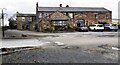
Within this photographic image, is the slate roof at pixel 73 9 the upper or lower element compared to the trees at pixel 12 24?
upper

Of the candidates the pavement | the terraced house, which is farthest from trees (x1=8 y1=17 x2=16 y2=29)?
the pavement

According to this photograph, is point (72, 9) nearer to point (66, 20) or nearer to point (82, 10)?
point (82, 10)

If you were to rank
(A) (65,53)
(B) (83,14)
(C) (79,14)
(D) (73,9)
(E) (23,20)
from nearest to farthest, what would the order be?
1. (A) (65,53)
2. (C) (79,14)
3. (B) (83,14)
4. (D) (73,9)
5. (E) (23,20)

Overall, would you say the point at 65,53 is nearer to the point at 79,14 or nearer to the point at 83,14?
the point at 79,14

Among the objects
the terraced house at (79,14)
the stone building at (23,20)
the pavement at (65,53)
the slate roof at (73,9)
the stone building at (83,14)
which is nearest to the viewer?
the pavement at (65,53)

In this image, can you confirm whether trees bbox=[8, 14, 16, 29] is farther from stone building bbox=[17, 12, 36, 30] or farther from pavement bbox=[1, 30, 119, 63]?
pavement bbox=[1, 30, 119, 63]

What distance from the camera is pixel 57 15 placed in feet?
259

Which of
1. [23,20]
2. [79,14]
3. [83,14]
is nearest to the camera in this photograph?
[79,14]

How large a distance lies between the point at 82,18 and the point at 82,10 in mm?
3458

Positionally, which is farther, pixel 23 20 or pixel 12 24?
pixel 12 24

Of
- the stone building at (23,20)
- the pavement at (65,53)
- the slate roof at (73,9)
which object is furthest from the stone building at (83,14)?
the pavement at (65,53)

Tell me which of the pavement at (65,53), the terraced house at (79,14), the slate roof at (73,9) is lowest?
the pavement at (65,53)

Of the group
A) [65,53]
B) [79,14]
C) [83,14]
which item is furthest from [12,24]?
[65,53]

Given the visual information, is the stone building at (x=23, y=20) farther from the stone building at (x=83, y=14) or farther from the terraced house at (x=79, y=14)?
the stone building at (x=83, y=14)
